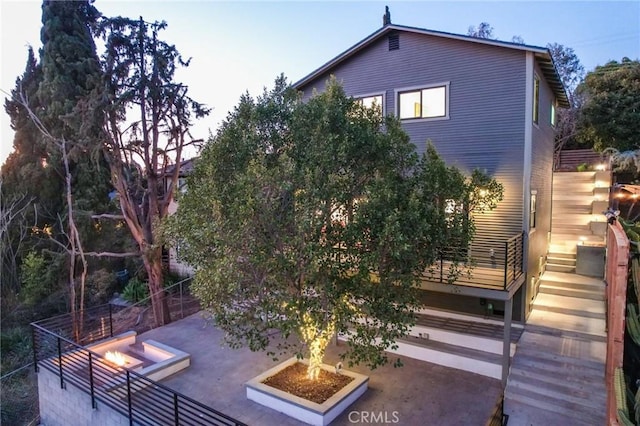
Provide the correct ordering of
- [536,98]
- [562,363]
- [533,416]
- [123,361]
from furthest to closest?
1. [536,98]
2. [123,361]
3. [562,363]
4. [533,416]

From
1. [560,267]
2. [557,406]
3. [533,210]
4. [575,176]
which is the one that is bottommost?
[557,406]

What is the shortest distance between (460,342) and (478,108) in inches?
234

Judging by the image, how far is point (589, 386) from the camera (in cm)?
744

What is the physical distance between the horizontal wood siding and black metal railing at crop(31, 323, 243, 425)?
755 cm

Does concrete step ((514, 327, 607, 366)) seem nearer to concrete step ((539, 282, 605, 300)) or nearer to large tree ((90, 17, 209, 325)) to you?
concrete step ((539, 282, 605, 300))

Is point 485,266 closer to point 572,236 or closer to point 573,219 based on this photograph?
point 572,236

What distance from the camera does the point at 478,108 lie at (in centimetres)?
1014

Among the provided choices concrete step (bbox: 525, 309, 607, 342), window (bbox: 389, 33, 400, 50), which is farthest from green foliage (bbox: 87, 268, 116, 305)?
concrete step (bbox: 525, 309, 607, 342)

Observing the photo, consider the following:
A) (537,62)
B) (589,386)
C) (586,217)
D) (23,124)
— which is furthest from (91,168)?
(586,217)

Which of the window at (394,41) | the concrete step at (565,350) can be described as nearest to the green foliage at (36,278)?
the window at (394,41)

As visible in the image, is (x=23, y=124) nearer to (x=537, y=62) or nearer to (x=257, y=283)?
(x=257, y=283)

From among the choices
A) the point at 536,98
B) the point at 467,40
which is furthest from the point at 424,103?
the point at 536,98

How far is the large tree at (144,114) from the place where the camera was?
487 inches

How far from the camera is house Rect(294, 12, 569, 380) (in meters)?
9.55
